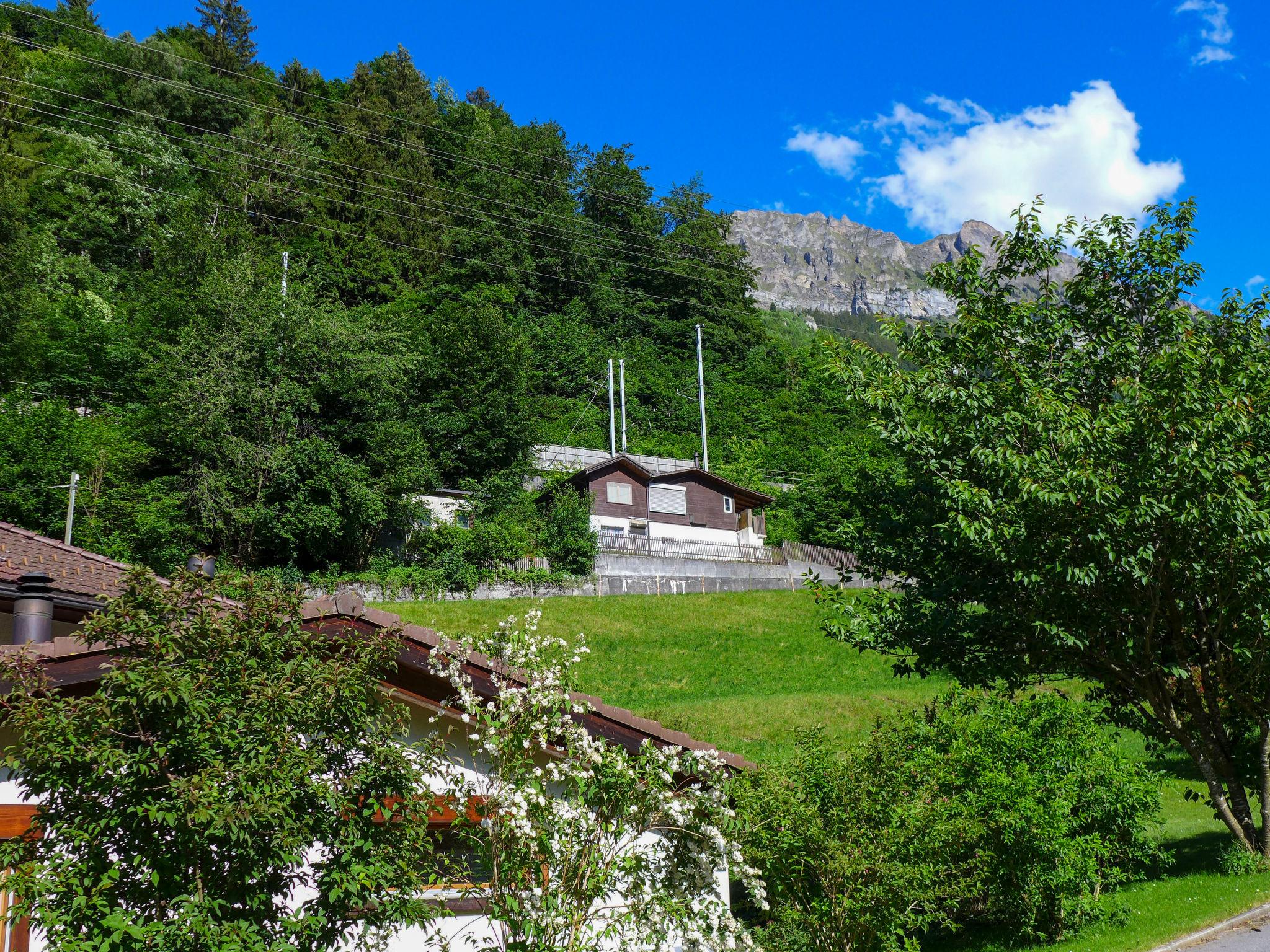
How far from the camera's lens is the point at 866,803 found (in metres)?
8.90

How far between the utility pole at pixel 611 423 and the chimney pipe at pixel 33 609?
4188cm

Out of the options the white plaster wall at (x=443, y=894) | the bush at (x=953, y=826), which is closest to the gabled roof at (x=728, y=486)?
the bush at (x=953, y=826)

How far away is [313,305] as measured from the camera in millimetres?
42562

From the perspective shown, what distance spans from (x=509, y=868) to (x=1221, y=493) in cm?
893

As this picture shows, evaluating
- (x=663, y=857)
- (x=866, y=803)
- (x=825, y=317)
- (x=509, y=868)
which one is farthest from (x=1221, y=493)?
(x=825, y=317)

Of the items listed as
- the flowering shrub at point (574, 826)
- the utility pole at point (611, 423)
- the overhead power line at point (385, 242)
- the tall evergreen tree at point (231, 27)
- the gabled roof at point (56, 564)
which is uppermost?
the tall evergreen tree at point (231, 27)

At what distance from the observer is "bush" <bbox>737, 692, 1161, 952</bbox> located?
871cm

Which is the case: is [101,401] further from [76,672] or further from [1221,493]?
[1221,493]

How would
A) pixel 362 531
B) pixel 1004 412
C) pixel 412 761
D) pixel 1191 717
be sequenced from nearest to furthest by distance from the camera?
pixel 412 761, pixel 1004 412, pixel 1191 717, pixel 362 531

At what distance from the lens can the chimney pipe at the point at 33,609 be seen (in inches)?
369

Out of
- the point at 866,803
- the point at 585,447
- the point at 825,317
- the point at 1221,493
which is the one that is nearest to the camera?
the point at 866,803

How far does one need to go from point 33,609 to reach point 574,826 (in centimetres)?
664

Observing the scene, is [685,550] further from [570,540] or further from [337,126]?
[337,126]

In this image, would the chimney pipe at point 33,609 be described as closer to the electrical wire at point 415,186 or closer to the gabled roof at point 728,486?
the gabled roof at point 728,486
